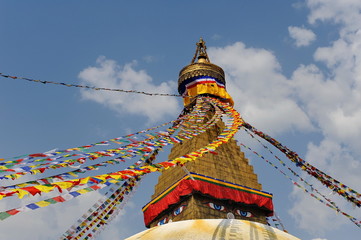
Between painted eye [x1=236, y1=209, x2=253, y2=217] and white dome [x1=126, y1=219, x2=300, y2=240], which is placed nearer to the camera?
white dome [x1=126, y1=219, x2=300, y2=240]

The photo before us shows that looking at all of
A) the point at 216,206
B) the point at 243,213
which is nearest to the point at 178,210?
the point at 216,206

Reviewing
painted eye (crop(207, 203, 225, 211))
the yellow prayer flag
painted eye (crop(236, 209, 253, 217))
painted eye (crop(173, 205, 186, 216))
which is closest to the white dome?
the yellow prayer flag

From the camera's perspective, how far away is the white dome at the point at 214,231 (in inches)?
169

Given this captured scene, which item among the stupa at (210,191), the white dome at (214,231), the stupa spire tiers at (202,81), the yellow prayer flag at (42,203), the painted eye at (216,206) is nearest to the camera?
the white dome at (214,231)

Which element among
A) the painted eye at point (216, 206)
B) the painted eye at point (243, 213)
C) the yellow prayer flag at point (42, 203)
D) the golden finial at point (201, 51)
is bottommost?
the yellow prayer flag at point (42, 203)

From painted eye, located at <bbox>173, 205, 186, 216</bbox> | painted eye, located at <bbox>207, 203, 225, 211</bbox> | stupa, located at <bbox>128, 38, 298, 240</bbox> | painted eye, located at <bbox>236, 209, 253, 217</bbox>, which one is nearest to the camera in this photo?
stupa, located at <bbox>128, 38, 298, 240</bbox>

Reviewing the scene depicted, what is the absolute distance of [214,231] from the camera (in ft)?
14.5

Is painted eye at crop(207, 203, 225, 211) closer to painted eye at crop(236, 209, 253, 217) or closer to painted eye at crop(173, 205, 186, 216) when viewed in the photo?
painted eye at crop(236, 209, 253, 217)

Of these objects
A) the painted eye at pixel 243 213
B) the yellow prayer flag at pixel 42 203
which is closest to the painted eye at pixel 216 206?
the painted eye at pixel 243 213

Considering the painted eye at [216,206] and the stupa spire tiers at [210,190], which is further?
the painted eye at [216,206]

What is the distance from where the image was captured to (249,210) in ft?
41.9

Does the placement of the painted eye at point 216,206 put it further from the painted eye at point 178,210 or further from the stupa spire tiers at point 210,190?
the painted eye at point 178,210

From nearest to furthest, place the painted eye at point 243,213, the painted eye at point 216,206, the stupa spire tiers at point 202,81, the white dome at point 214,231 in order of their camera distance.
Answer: the white dome at point 214,231 → the painted eye at point 216,206 → the painted eye at point 243,213 → the stupa spire tiers at point 202,81

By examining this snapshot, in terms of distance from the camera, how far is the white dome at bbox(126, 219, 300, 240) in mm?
4301
